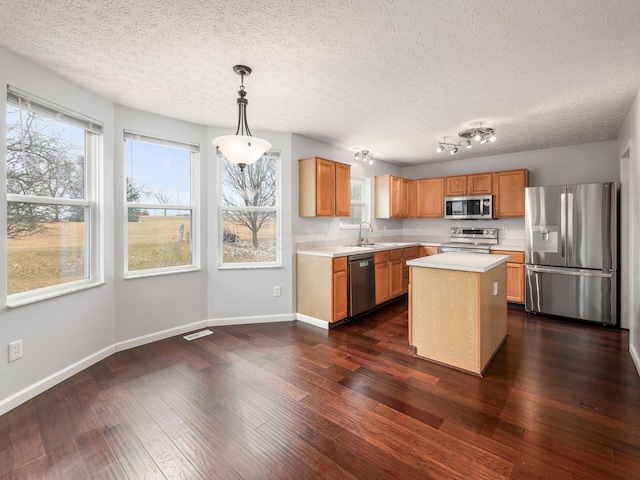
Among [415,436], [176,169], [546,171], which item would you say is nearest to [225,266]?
[176,169]

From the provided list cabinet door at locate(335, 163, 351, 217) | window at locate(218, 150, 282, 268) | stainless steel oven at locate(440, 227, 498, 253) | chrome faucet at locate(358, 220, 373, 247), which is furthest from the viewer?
chrome faucet at locate(358, 220, 373, 247)

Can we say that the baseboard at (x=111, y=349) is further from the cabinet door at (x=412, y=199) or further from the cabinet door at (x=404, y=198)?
the cabinet door at (x=412, y=199)

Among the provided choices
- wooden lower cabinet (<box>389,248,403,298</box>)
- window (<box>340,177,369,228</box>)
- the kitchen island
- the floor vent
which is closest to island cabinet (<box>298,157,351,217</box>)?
window (<box>340,177,369,228</box>)

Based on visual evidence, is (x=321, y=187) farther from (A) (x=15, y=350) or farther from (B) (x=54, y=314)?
(A) (x=15, y=350)

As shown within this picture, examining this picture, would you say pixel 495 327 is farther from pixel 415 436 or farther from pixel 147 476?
pixel 147 476

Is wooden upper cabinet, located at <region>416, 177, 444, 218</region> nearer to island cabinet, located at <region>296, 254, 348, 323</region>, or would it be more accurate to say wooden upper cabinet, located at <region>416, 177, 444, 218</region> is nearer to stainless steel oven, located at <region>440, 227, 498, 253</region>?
stainless steel oven, located at <region>440, 227, 498, 253</region>

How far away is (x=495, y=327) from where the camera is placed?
302 cm

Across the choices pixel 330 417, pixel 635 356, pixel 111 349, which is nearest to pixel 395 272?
pixel 635 356

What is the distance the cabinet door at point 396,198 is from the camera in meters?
5.60

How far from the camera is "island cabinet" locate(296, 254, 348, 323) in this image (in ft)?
12.4

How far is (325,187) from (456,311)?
7.45ft

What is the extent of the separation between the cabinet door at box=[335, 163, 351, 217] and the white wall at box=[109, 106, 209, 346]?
1749 millimetres

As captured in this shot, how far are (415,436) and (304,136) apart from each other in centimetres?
361

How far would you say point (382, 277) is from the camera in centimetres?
465
